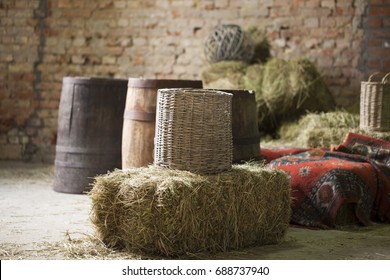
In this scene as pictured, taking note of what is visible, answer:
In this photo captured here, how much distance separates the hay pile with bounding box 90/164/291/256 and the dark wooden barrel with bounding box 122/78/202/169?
3.50ft

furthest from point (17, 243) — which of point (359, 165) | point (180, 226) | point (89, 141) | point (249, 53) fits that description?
point (249, 53)

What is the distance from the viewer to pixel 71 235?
3.84 meters

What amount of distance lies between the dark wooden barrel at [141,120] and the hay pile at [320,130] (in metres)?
1.39

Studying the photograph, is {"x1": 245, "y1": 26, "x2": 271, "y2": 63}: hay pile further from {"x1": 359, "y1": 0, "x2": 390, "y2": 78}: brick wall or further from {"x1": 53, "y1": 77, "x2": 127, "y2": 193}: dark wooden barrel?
{"x1": 53, "y1": 77, "x2": 127, "y2": 193}: dark wooden barrel

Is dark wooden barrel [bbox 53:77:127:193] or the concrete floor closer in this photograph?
the concrete floor

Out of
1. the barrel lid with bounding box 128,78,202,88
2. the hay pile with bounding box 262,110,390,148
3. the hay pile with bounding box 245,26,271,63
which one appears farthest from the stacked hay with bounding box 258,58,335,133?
the barrel lid with bounding box 128,78,202,88

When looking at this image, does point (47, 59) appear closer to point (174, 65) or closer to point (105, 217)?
point (174, 65)

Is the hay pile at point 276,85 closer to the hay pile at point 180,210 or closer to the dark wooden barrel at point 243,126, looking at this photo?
the dark wooden barrel at point 243,126

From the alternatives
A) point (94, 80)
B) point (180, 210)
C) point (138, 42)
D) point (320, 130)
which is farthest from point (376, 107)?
point (138, 42)

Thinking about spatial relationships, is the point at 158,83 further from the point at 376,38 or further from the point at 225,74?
the point at 376,38

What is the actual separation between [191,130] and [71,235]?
0.94 m

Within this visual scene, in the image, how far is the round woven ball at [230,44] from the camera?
21.3 ft

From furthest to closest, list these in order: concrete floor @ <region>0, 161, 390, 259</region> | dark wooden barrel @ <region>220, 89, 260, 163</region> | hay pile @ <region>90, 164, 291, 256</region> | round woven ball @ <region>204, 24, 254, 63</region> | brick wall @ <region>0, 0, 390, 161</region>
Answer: brick wall @ <region>0, 0, 390, 161</region> < round woven ball @ <region>204, 24, 254, 63</region> < dark wooden barrel @ <region>220, 89, 260, 163</region> < concrete floor @ <region>0, 161, 390, 259</region> < hay pile @ <region>90, 164, 291, 256</region>

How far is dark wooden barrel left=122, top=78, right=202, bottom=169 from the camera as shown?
181 inches
